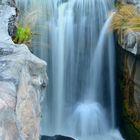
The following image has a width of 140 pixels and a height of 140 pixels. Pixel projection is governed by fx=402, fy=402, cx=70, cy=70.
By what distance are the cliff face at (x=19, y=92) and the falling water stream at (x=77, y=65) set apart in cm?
551

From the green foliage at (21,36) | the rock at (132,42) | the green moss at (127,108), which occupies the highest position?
the green foliage at (21,36)

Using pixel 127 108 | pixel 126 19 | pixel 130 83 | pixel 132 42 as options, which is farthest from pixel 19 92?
pixel 126 19

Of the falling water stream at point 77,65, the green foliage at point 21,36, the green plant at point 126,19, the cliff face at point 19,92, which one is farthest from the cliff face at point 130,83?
the cliff face at point 19,92

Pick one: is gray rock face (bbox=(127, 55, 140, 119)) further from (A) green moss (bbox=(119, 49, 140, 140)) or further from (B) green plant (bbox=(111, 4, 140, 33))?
(B) green plant (bbox=(111, 4, 140, 33))

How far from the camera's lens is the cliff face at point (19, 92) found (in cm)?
262

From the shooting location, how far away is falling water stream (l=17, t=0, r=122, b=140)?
32.0 feet

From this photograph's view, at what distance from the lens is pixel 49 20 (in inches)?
397

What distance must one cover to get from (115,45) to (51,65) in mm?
1651

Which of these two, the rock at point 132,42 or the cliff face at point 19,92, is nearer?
the cliff face at point 19,92

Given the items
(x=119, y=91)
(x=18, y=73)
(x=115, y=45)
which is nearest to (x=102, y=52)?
(x=115, y=45)

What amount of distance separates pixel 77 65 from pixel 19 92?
697 cm

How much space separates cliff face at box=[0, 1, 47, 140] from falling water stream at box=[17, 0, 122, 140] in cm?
551

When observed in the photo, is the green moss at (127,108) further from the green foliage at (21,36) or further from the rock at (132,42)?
the green foliage at (21,36)

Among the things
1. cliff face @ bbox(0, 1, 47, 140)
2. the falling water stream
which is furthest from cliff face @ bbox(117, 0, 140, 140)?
cliff face @ bbox(0, 1, 47, 140)
